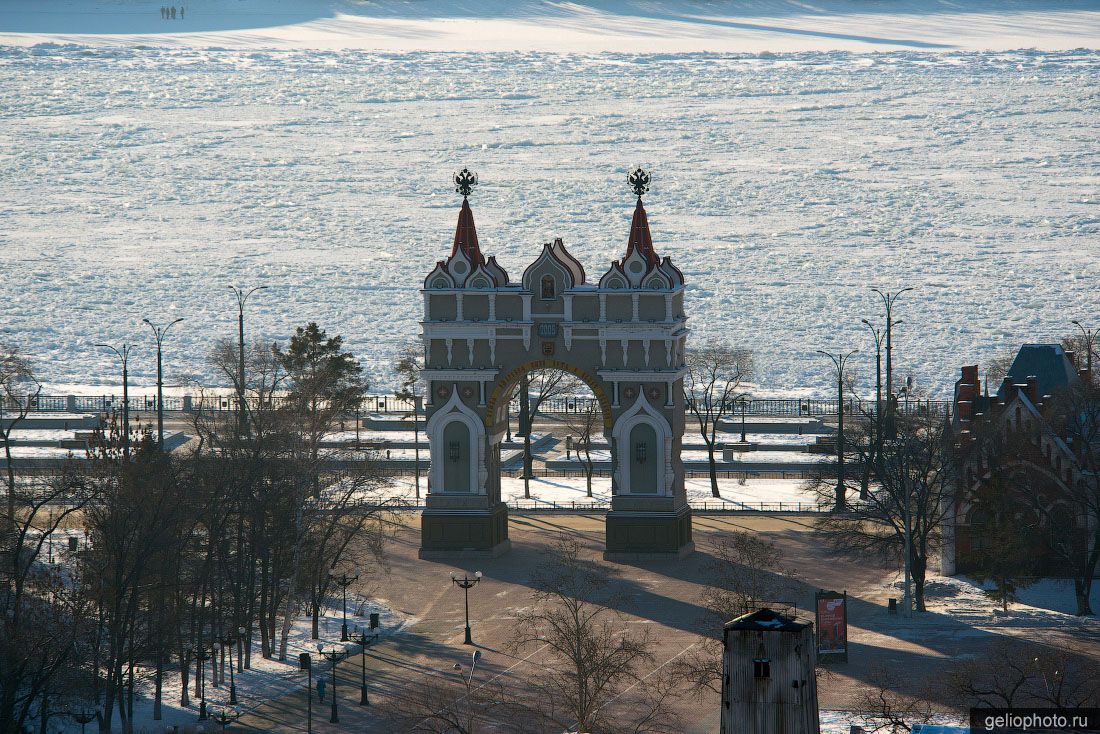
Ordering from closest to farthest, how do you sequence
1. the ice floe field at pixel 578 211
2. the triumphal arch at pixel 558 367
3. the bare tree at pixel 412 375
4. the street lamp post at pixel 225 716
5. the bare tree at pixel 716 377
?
1. the street lamp post at pixel 225 716
2. the triumphal arch at pixel 558 367
3. the bare tree at pixel 412 375
4. the bare tree at pixel 716 377
5. the ice floe field at pixel 578 211

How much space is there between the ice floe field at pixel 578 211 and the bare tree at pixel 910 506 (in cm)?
4472

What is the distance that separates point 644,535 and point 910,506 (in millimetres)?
10276

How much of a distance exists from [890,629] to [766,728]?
36.3m

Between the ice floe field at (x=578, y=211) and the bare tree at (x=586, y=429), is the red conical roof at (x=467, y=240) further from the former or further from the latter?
the ice floe field at (x=578, y=211)

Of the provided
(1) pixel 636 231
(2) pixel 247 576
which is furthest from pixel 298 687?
(1) pixel 636 231

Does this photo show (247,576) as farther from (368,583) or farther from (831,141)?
(831,141)

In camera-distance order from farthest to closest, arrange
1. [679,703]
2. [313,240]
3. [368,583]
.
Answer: [313,240] → [368,583] → [679,703]

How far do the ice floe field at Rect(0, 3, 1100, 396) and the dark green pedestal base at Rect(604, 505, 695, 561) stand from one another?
4273 cm

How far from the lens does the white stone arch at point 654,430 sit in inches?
2574

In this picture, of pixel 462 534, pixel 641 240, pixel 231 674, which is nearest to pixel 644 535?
pixel 462 534

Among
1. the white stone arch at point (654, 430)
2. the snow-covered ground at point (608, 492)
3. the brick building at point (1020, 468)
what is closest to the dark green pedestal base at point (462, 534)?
the white stone arch at point (654, 430)

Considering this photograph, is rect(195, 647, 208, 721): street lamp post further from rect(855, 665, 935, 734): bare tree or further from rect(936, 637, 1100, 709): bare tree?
rect(936, 637, 1100, 709): bare tree

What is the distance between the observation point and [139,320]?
12688cm

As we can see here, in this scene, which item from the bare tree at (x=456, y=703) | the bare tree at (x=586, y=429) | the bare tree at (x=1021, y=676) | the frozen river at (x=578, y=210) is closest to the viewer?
the bare tree at (x=1021, y=676)
